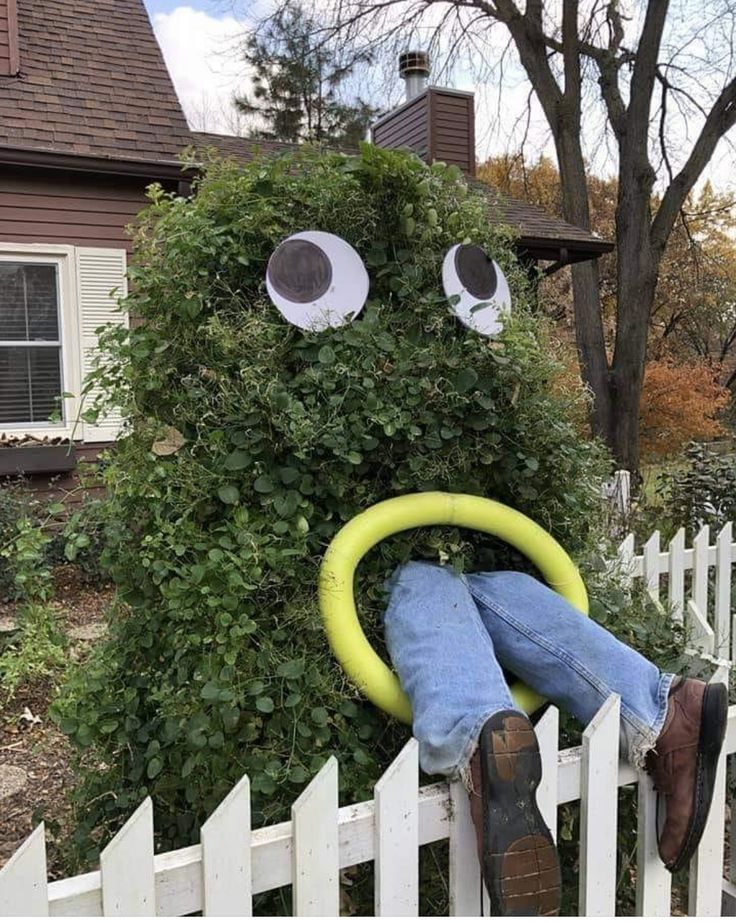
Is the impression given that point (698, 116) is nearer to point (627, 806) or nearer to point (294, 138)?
point (294, 138)

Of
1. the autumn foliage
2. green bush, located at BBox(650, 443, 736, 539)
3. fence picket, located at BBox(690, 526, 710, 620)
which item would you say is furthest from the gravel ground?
the autumn foliage

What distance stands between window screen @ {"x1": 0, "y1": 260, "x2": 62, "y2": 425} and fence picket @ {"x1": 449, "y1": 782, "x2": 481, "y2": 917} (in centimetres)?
549

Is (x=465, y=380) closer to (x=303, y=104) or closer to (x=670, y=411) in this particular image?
(x=670, y=411)

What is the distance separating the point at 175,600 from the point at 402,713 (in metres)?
0.52

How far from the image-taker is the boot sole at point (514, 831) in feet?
4.11

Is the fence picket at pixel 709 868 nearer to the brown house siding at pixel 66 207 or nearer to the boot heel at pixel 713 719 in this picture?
the boot heel at pixel 713 719

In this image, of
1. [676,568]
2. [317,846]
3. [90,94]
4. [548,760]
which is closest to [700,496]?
[676,568]

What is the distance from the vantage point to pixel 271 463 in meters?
1.74

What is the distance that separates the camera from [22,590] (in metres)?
4.45

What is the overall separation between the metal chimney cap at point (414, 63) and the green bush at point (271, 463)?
9.54 meters

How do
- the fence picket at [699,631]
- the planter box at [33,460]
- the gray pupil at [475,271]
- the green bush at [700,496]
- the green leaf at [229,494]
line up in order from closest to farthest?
the green leaf at [229,494], the gray pupil at [475,271], the fence picket at [699,631], the green bush at [700,496], the planter box at [33,460]

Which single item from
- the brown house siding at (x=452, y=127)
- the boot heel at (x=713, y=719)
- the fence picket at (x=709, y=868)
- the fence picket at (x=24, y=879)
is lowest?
the fence picket at (x=709, y=868)

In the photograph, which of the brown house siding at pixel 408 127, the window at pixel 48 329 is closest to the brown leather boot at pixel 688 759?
the window at pixel 48 329

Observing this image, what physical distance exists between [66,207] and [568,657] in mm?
5881
